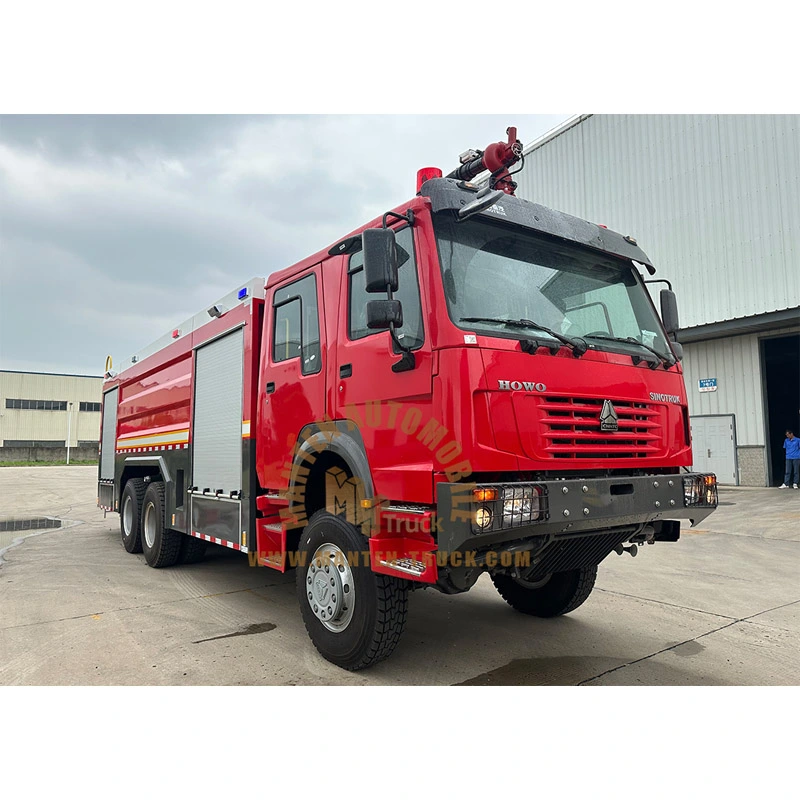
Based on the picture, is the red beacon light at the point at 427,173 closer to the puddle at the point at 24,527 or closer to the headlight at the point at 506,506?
the headlight at the point at 506,506

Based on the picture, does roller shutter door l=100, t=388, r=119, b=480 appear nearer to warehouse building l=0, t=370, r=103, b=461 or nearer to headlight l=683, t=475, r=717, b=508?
headlight l=683, t=475, r=717, b=508

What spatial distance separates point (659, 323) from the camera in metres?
4.41

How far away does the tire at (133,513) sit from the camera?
7.90 meters

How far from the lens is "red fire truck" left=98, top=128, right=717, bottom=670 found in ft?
10.6

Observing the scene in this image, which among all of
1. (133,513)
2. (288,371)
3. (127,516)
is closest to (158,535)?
(133,513)

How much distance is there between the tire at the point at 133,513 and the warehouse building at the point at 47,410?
43.9 meters

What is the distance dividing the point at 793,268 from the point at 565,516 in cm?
1414

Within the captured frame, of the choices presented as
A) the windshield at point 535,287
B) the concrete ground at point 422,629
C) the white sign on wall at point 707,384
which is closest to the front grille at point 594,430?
the windshield at point 535,287

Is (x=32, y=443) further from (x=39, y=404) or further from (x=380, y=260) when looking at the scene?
(x=380, y=260)

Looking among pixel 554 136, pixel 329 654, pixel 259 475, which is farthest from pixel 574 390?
pixel 554 136

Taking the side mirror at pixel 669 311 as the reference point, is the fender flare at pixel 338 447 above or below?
below

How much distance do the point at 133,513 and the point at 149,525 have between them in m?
0.61

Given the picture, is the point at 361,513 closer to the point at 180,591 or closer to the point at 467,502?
the point at 467,502

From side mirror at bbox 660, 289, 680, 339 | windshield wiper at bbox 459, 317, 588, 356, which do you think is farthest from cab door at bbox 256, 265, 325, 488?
side mirror at bbox 660, 289, 680, 339
